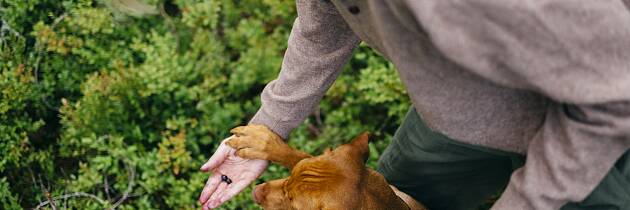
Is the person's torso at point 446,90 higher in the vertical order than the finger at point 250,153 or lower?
higher

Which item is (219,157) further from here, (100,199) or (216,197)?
(100,199)

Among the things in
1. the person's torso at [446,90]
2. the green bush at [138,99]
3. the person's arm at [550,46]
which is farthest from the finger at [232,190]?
the person's arm at [550,46]

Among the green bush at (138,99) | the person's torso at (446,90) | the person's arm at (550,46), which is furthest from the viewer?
the green bush at (138,99)

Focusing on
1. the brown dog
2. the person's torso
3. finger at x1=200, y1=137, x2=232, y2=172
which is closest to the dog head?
the brown dog

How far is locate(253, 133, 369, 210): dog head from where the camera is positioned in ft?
6.61

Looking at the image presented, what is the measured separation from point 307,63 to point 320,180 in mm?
412

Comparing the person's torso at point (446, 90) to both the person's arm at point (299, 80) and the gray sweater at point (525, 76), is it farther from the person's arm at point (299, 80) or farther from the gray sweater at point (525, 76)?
the person's arm at point (299, 80)

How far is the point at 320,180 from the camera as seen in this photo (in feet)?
6.72

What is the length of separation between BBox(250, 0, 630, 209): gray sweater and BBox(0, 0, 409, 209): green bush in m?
1.59

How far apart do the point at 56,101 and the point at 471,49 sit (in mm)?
2661

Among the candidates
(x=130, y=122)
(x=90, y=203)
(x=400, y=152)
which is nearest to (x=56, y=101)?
(x=130, y=122)

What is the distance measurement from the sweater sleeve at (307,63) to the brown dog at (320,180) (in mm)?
75

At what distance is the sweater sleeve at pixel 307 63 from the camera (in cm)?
177

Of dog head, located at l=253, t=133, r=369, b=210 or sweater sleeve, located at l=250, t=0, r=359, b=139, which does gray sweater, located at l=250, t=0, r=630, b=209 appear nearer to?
sweater sleeve, located at l=250, t=0, r=359, b=139
